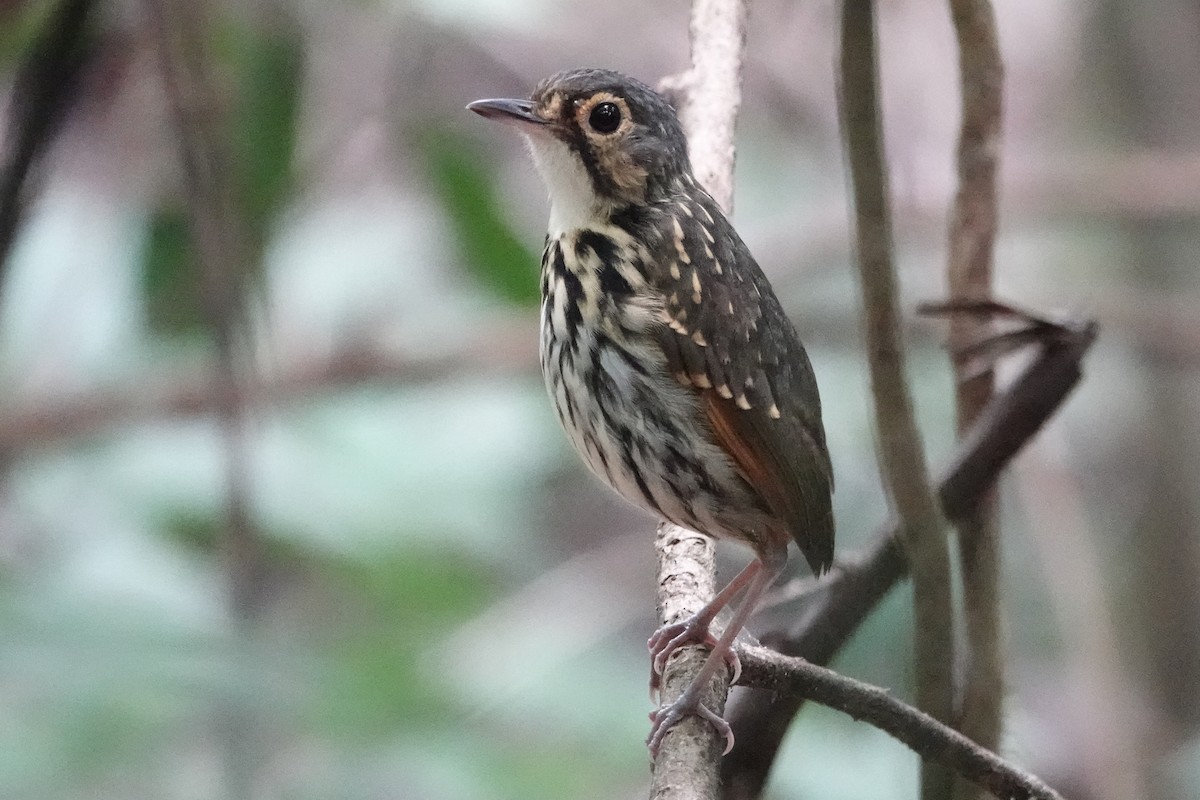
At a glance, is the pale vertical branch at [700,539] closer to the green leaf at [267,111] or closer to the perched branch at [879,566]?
the perched branch at [879,566]

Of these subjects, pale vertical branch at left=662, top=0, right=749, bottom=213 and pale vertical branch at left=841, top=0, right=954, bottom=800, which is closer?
pale vertical branch at left=841, top=0, right=954, bottom=800

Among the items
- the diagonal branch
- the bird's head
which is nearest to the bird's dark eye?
the bird's head

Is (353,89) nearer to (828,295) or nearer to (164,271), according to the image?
(164,271)

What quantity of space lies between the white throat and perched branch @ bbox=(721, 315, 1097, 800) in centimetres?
77

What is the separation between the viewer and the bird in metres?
2.33

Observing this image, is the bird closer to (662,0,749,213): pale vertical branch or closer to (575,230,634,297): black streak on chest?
(575,230,634,297): black streak on chest

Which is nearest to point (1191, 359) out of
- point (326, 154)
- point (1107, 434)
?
point (1107, 434)

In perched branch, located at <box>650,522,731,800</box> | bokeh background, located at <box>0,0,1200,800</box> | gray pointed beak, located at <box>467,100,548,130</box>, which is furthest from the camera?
bokeh background, located at <box>0,0,1200,800</box>

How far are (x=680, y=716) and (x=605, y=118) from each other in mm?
1059

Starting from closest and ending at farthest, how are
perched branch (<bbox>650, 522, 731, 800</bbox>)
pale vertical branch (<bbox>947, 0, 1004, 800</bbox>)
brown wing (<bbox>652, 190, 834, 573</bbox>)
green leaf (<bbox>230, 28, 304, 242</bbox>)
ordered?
perched branch (<bbox>650, 522, 731, 800</bbox>) → brown wing (<bbox>652, 190, 834, 573</bbox>) → pale vertical branch (<bbox>947, 0, 1004, 800</bbox>) → green leaf (<bbox>230, 28, 304, 242</bbox>)

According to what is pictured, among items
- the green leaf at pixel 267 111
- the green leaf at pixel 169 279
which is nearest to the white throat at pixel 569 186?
the green leaf at pixel 267 111

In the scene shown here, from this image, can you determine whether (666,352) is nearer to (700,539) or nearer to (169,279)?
(700,539)

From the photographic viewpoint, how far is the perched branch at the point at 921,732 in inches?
76.7

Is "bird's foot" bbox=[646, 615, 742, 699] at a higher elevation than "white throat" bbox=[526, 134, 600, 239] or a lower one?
lower
